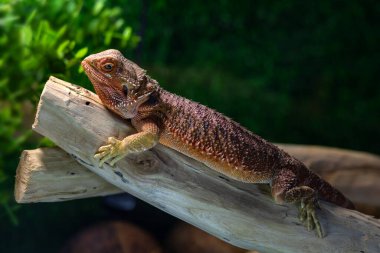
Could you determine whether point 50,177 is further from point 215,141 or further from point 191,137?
point 215,141

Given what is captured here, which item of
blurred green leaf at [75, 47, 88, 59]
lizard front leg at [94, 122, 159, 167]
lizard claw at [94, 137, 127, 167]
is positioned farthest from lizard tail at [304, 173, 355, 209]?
blurred green leaf at [75, 47, 88, 59]

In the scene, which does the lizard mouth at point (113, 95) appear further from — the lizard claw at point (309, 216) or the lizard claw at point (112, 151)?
the lizard claw at point (309, 216)

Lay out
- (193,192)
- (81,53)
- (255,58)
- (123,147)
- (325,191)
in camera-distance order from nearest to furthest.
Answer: (123,147), (193,192), (81,53), (325,191), (255,58)

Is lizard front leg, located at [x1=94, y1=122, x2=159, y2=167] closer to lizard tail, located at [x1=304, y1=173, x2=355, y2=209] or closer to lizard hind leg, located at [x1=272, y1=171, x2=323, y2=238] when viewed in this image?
lizard hind leg, located at [x1=272, y1=171, x2=323, y2=238]

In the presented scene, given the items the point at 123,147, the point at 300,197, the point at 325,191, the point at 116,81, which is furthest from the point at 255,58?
the point at 123,147

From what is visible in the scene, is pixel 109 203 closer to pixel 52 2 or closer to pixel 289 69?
pixel 52 2

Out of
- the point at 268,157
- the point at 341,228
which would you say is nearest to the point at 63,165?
the point at 268,157
